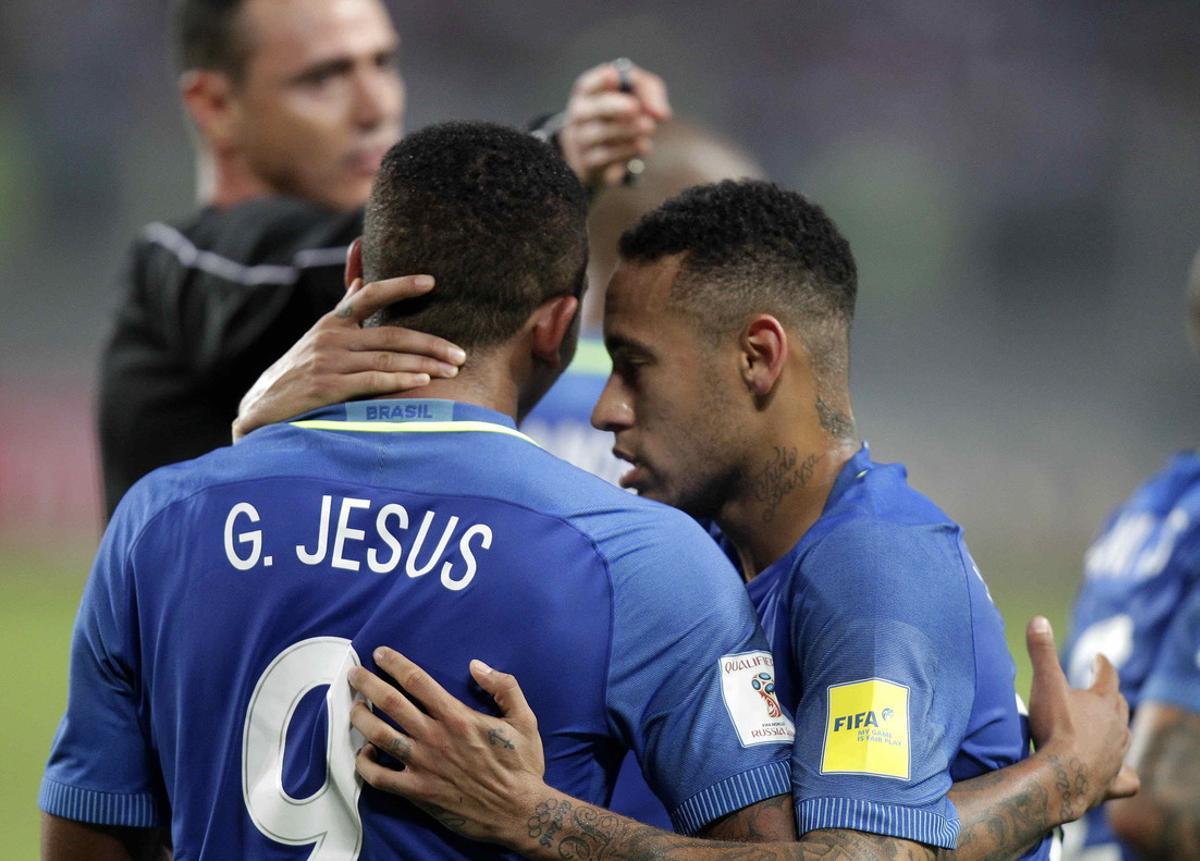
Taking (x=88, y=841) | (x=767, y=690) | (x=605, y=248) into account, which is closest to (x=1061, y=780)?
(x=767, y=690)

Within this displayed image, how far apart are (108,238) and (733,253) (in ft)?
44.1

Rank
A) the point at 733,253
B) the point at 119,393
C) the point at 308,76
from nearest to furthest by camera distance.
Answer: the point at 733,253 → the point at 119,393 → the point at 308,76

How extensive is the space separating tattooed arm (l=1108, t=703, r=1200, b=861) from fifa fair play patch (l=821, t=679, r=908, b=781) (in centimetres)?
180

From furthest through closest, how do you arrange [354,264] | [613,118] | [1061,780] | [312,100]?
1. [312,100]
2. [613,118]
3. [354,264]
4. [1061,780]

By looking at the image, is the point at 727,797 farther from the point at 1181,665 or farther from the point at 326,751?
the point at 1181,665

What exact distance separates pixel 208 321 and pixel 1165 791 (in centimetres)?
267

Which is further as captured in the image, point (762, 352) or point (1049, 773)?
point (762, 352)

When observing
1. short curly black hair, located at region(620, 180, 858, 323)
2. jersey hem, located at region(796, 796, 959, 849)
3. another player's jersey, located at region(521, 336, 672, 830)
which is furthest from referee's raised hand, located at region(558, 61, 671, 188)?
jersey hem, located at region(796, 796, 959, 849)

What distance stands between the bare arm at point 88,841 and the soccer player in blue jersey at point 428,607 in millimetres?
185

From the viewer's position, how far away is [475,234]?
83.8 inches

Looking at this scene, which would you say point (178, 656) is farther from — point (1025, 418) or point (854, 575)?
point (1025, 418)

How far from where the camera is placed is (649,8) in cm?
1502

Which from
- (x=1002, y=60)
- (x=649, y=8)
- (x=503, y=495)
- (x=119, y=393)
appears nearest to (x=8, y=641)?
(x=119, y=393)

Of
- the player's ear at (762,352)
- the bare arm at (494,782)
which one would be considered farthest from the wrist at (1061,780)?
the player's ear at (762,352)
